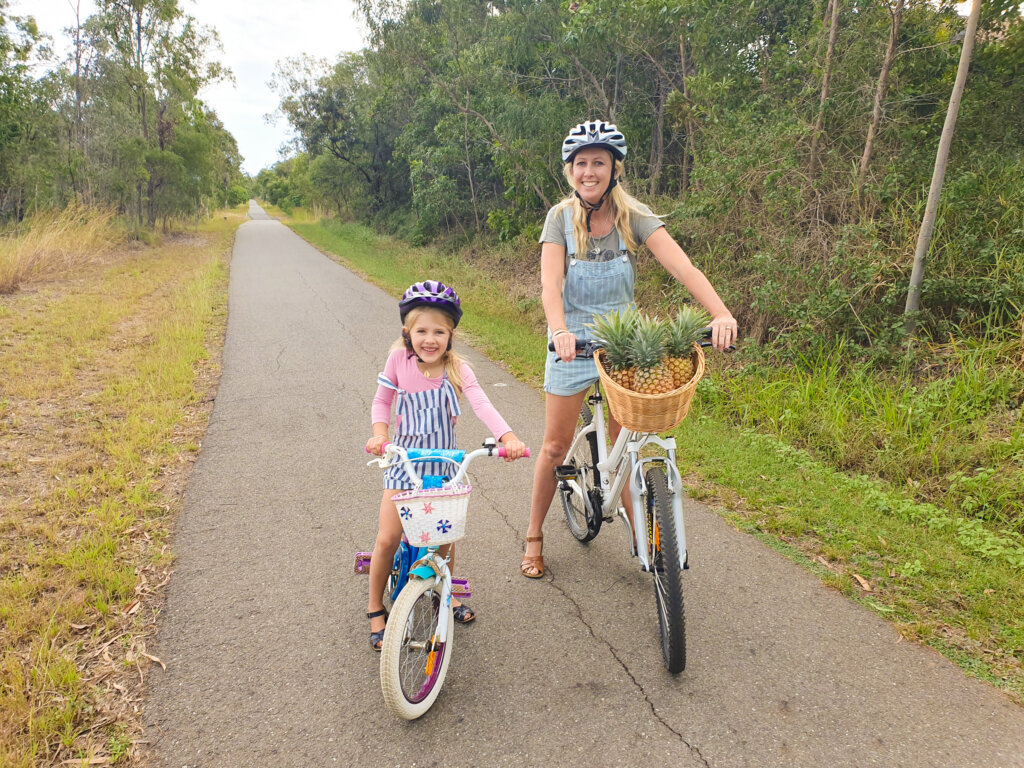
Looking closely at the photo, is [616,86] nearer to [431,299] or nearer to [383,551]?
[431,299]

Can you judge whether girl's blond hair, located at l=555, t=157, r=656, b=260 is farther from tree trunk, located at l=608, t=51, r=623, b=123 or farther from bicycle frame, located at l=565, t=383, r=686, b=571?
tree trunk, located at l=608, t=51, r=623, b=123

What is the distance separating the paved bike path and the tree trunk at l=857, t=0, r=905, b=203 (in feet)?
15.8

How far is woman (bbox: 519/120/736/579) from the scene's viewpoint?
2869mm

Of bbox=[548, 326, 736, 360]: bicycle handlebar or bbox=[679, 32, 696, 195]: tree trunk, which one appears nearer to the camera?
bbox=[548, 326, 736, 360]: bicycle handlebar

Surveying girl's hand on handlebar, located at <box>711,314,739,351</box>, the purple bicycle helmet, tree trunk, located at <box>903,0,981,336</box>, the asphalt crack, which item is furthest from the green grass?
the purple bicycle helmet

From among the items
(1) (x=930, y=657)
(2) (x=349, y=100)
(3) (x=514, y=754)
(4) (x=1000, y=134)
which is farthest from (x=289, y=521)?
(2) (x=349, y=100)

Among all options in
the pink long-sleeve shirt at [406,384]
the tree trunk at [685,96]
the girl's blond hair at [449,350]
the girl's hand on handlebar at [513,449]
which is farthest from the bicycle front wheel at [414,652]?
the tree trunk at [685,96]

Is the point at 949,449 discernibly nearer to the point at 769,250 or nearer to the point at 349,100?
the point at 769,250

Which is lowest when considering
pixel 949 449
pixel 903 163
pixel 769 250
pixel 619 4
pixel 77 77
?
pixel 949 449

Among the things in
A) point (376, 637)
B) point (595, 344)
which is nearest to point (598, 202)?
point (595, 344)

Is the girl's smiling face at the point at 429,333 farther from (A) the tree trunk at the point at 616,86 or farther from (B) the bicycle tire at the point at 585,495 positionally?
(A) the tree trunk at the point at 616,86

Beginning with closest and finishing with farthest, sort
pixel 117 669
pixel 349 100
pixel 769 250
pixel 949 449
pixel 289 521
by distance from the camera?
1. pixel 117 669
2. pixel 289 521
3. pixel 949 449
4. pixel 769 250
5. pixel 349 100

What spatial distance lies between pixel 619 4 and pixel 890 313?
6.35 meters

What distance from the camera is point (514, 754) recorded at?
7.75 feet
